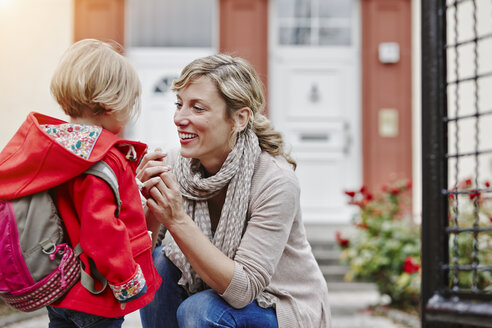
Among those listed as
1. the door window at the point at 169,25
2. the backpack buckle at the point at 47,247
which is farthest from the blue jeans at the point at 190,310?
the door window at the point at 169,25

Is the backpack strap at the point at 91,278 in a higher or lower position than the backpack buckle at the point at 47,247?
lower

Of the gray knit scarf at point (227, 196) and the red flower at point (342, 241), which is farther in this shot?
the red flower at point (342, 241)

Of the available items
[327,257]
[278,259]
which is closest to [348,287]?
[327,257]

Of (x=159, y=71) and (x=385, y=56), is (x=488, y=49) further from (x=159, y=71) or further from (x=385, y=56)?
(x=159, y=71)

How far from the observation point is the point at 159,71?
24.3 ft

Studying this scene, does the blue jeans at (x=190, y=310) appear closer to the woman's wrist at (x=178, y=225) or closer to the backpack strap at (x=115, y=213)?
the woman's wrist at (x=178, y=225)

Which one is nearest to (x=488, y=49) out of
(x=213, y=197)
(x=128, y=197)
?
(x=213, y=197)

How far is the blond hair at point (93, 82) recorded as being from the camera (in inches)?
73.0

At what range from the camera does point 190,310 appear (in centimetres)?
204

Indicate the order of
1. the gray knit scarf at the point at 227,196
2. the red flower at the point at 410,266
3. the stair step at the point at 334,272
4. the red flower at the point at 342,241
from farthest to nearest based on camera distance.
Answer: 1. the stair step at the point at 334,272
2. the red flower at the point at 342,241
3. the red flower at the point at 410,266
4. the gray knit scarf at the point at 227,196

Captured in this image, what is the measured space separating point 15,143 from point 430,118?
3.92ft

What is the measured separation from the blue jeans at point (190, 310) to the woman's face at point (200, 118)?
1.54 ft

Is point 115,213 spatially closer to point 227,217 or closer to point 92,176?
point 92,176

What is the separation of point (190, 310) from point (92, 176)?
60 cm
